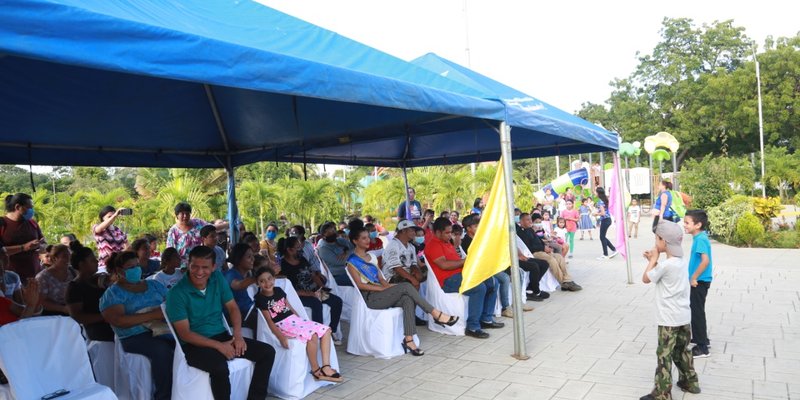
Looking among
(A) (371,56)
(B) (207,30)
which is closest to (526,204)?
(A) (371,56)

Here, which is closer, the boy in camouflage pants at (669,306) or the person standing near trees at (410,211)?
the boy in camouflage pants at (669,306)

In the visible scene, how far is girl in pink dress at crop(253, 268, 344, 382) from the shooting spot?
4223 millimetres

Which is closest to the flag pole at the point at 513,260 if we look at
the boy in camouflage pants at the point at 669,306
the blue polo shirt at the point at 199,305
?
the boy in camouflage pants at the point at 669,306

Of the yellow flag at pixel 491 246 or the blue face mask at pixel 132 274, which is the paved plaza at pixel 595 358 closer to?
the yellow flag at pixel 491 246

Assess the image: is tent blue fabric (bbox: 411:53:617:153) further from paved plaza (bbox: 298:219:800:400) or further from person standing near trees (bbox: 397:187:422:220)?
person standing near trees (bbox: 397:187:422:220)

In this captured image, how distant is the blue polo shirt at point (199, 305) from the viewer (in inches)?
141

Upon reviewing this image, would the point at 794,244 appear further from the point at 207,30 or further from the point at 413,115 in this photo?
the point at 207,30

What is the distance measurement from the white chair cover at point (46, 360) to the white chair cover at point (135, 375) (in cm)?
49

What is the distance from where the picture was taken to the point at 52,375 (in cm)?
308

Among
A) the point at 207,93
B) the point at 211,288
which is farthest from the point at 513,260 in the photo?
the point at 207,93

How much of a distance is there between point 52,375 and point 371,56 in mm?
3209

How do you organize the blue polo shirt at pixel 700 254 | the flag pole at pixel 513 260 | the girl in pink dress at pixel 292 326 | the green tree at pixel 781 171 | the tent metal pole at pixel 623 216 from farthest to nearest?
1. the green tree at pixel 781 171
2. the tent metal pole at pixel 623 216
3. the flag pole at pixel 513 260
4. the blue polo shirt at pixel 700 254
5. the girl in pink dress at pixel 292 326

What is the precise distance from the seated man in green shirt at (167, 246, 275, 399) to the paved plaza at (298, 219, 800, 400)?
1.89ft

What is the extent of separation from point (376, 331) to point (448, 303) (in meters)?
1.07
